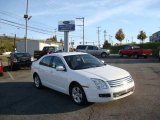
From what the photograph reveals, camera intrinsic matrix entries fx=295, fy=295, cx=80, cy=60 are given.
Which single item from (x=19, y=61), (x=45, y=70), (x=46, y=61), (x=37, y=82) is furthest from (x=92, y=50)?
(x=45, y=70)

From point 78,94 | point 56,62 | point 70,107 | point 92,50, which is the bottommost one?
point 70,107

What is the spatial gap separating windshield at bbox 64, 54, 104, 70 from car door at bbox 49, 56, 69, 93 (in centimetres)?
28

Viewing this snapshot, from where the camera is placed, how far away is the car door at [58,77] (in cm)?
947

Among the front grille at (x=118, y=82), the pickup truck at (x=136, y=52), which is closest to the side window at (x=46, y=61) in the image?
the front grille at (x=118, y=82)

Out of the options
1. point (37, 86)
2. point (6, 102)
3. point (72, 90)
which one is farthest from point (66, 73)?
point (37, 86)

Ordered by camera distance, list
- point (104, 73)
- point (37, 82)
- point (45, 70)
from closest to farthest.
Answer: point (104, 73) < point (45, 70) < point (37, 82)

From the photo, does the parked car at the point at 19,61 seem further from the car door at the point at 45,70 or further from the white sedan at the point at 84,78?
the white sedan at the point at 84,78

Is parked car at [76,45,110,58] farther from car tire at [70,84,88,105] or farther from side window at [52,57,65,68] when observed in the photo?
car tire at [70,84,88,105]

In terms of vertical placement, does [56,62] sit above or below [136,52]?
below

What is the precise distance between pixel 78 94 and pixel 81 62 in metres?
1.45

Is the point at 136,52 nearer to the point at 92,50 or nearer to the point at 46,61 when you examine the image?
the point at 92,50

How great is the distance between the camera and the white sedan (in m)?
8.20

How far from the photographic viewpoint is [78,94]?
882 cm

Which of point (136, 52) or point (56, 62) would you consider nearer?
point (56, 62)
